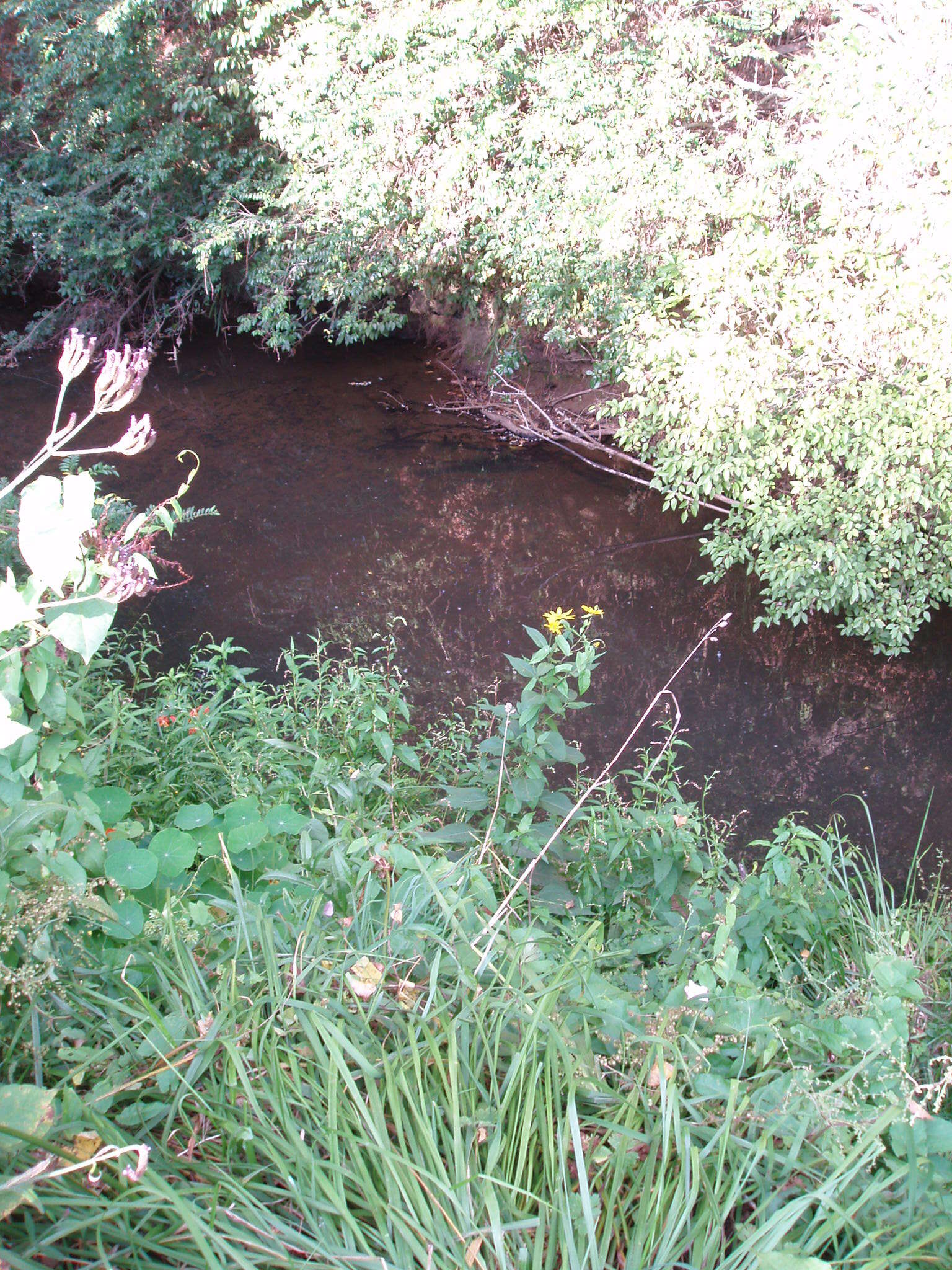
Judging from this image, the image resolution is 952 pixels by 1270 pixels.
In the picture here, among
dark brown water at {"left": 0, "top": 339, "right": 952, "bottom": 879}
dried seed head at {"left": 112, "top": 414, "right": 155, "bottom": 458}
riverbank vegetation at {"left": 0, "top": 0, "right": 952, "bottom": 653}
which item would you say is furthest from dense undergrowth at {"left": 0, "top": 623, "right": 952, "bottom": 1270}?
riverbank vegetation at {"left": 0, "top": 0, "right": 952, "bottom": 653}

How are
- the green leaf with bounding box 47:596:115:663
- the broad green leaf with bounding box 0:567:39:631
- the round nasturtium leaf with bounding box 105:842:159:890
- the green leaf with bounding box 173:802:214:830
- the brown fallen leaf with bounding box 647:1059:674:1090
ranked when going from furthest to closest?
the green leaf with bounding box 173:802:214:830 → the round nasturtium leaf with bounding box 105:842:159:890 → the brown fallen leaf with bounding box 647:1059:674:1090 → the green leaf with bounding box 47:596:115:663 → the broad green leaf with bounding box 0:567:39:631

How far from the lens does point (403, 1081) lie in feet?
4.12

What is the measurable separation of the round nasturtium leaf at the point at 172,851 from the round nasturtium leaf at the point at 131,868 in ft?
0.22

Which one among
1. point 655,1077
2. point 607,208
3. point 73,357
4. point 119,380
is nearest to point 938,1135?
point 655,1077

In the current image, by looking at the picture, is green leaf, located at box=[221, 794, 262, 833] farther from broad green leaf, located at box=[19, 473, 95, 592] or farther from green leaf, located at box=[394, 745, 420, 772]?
broad green leaf, located at box=[19, 473, 95, 592]

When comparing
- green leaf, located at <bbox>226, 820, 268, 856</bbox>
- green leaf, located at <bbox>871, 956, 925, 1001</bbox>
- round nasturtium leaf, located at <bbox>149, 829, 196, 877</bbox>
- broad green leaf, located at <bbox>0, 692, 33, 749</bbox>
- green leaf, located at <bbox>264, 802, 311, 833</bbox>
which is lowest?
green leaf, located at <bbox>264, 802, 311, 833</bbox>

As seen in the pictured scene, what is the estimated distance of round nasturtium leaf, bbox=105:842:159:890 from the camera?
168cm

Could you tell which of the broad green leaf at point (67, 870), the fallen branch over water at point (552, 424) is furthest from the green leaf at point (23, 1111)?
the fallen branch over water at point (552, 424)

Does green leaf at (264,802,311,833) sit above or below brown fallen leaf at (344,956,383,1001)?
below

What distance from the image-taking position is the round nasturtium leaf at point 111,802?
194 cm

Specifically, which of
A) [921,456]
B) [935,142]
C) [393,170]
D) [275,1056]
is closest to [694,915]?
[275,1056]

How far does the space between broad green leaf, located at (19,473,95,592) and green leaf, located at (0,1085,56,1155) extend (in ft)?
1.95

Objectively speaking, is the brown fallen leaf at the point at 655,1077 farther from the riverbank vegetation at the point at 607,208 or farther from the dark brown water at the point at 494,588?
the riverbank vegetation at the point at 607,208

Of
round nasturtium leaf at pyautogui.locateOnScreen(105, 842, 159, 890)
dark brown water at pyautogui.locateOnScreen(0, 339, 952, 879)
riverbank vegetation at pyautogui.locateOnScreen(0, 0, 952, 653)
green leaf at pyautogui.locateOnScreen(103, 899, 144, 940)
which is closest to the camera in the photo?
green leaf at pyautogui.locateOnScreen(103, 899, 144, 940)
